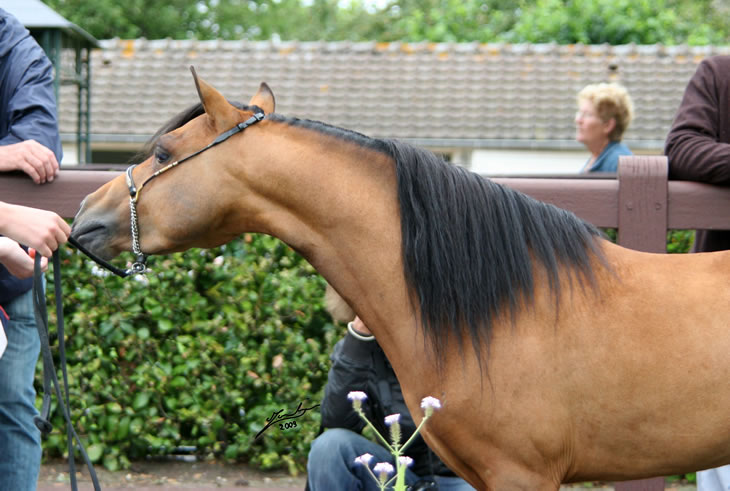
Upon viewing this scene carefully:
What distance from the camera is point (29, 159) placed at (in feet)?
9.70

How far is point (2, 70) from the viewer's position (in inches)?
120

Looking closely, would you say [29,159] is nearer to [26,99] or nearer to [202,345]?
[26,99]

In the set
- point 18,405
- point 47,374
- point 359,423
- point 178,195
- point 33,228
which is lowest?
point 359,423

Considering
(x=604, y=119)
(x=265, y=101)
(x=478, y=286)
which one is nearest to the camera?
(x=478, y=286)

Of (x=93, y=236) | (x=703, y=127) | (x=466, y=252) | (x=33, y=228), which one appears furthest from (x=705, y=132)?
(x=33, y=228)

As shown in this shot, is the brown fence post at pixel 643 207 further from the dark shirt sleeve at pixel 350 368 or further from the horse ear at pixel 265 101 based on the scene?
the horse ear at pixel 265 101

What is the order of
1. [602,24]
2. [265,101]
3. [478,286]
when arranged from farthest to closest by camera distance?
[602,24], [265,101], [478,286]

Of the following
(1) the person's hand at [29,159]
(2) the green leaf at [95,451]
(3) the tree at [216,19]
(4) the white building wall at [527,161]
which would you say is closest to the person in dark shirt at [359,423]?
(1) the person's hand at [29,159]

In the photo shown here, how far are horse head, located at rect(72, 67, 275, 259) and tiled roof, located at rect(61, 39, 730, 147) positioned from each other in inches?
531

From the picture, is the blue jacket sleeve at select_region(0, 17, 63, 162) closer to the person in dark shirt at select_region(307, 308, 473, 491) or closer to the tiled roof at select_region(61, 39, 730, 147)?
the person in dark shirt at select_region(307, 308, 473, 491)

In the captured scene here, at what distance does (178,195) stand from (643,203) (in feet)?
5.41

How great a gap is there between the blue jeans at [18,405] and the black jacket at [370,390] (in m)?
1.04

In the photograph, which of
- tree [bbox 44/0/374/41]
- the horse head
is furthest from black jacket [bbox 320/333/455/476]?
tree [bbox 44/0/374/41]

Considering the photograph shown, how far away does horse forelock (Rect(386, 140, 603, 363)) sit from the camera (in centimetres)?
244
